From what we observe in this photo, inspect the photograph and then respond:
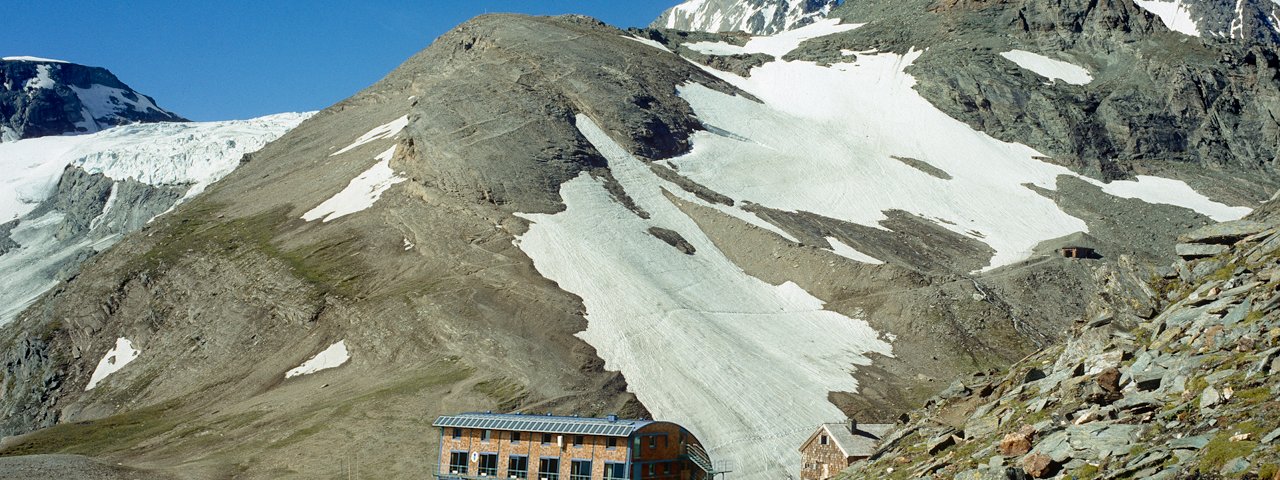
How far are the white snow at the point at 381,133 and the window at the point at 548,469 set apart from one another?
71.5 metres

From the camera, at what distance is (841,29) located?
166 metres

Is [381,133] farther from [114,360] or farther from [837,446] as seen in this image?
[837,446]

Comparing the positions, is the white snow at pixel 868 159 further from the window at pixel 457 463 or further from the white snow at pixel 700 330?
the window at pixel 457 463

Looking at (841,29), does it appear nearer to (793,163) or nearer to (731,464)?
(793,163)

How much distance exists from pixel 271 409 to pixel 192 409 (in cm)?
710

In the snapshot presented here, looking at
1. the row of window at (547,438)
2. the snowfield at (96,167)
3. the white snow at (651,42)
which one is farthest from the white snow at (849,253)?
the snowfield at (96,167)

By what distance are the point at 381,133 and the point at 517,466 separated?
74226 millimetres

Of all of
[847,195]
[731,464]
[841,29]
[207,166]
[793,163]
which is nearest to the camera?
[731,464]

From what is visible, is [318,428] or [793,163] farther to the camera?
[793,163]

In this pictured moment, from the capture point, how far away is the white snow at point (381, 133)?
11219 centimetres

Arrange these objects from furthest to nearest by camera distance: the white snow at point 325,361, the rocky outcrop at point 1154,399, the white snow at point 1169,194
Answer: the white snow at point 1169,194 < the white snow at point 325,361 < the rocky outcrop at point 1154,399

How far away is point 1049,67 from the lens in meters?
145

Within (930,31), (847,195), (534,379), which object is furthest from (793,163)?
(534,379)

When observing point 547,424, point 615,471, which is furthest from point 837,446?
point 547,424
